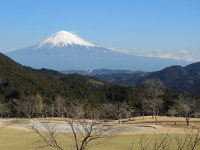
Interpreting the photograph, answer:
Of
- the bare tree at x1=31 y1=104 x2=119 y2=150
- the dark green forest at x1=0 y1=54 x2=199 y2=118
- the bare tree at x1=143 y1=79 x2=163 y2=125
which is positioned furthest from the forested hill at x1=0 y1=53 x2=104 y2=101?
the bare tree at x1=31 y1=104 x2=119 y2=150

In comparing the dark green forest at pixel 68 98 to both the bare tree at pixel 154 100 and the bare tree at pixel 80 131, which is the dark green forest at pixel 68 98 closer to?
the bare tree at pixel 154 100

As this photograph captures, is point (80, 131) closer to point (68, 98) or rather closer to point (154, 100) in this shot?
point (154, 100)

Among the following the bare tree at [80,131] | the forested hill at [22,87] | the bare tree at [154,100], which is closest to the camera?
the bare tree at [80,131]

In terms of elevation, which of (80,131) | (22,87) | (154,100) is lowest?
(154,100)

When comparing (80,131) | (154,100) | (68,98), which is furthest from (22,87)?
(80,131)

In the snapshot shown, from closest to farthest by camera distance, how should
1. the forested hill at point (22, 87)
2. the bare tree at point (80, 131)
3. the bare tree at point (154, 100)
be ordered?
1. the bare tree at point (80, 131)
2. the bare tree at point (154, 100)
3. the forested hill at point (22, 87)

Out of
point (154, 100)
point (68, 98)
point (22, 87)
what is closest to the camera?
point (154, 100)

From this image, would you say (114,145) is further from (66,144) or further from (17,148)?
(17,148)

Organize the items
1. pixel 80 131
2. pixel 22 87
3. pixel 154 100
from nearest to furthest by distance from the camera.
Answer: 1. pixel 80 131
2. pixel 154 100
3. pixel 22 87

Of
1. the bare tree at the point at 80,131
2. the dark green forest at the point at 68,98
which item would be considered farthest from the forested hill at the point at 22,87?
the bare tree at the point at 80,131

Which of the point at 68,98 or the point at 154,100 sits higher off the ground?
the point at 154,100

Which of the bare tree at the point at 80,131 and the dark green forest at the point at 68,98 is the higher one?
the bare tree at the point at 80,131

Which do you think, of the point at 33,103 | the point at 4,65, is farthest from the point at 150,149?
the point at 4,65

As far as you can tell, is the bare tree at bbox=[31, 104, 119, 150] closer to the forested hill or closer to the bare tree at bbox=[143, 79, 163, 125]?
the bare tree at bbox=[143, 79, 163, 125]
